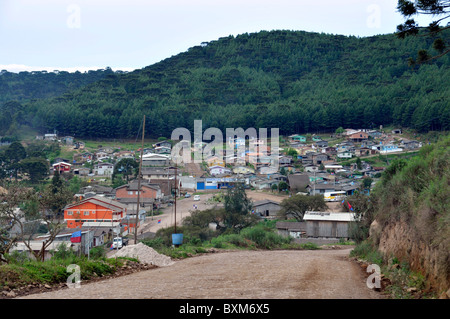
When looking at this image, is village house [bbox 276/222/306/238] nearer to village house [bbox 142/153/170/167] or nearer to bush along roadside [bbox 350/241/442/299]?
bush along roadside [bbox 350/241/442/299]

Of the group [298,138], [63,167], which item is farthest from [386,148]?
[63,167]

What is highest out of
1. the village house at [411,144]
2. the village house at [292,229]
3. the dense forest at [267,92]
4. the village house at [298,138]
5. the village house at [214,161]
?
the dense forest at [267,92]

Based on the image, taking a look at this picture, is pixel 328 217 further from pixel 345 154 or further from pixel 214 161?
pixel 345 154

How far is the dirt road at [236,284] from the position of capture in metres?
5.96

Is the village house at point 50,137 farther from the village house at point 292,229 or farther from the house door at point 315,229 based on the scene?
the house door at point 315,229

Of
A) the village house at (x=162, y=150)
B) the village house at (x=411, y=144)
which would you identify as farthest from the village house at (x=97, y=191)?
the village house at (x=411, y=144)

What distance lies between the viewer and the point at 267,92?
8731 cm

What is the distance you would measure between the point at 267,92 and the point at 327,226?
6812 centimetres

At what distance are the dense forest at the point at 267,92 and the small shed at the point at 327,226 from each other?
28796 mm

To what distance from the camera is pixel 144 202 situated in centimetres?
3391

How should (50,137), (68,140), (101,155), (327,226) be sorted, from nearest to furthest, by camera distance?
(327,226), (101,155), (68,140), (50,137)

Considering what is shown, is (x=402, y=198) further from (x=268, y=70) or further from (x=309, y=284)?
(x=268, y=70)

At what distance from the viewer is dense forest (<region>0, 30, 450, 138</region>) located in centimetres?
6047

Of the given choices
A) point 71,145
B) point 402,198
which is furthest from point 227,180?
point 402,198
